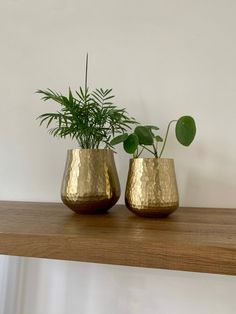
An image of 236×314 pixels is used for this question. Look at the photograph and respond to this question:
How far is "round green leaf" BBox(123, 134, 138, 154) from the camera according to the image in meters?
0.64

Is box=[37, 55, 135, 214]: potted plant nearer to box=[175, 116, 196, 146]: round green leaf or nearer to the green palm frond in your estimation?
the green palm frond

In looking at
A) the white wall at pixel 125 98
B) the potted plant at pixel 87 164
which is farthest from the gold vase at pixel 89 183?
the white wall at pixel 125 98

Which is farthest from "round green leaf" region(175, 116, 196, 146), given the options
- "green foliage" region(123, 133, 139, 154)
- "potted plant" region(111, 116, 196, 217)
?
"green foliage" region(123, 133, 139, 154)

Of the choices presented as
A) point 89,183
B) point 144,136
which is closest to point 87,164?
point 89,183

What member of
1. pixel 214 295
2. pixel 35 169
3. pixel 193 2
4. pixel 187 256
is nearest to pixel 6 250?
pixel 187 256

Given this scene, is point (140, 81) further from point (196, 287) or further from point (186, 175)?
point (196, 287)

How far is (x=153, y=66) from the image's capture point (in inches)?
33.1

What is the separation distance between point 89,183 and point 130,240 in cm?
24

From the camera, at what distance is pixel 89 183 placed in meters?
0.65

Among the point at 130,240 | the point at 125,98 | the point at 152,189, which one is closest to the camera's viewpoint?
the point at 130,240

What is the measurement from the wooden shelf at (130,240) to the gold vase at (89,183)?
4 centimetres

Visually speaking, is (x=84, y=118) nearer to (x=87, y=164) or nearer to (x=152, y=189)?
(x=87, y=164)

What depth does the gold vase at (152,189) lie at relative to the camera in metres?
0.62

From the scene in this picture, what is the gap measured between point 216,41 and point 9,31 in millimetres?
695
